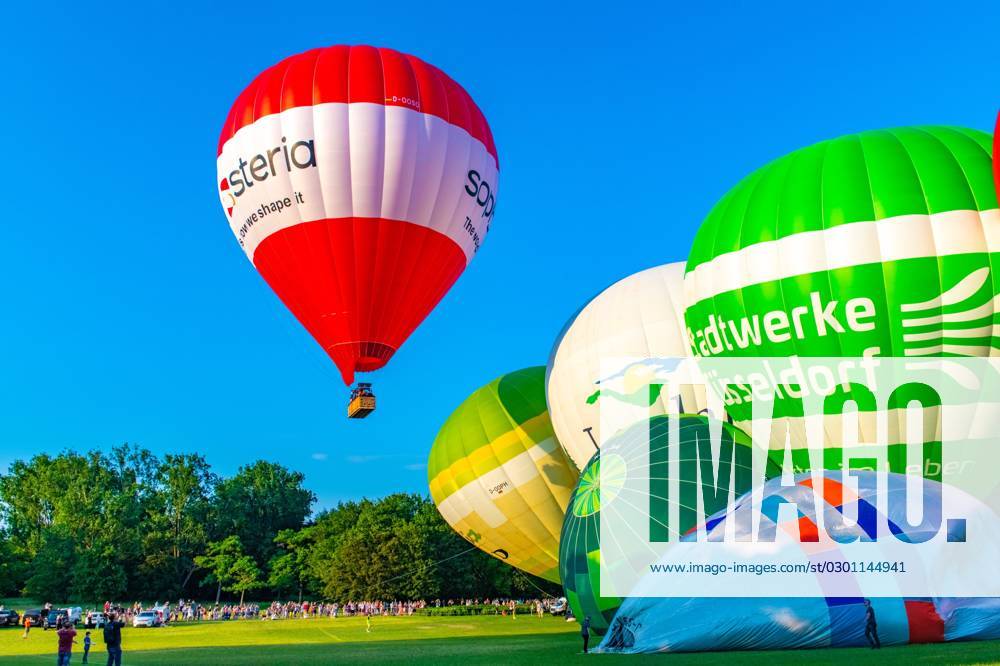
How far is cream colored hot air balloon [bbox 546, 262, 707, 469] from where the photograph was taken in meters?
17.4

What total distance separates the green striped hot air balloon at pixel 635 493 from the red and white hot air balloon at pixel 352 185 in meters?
6.11

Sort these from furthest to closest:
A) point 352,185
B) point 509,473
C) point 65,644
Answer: point 509,473 → point 352,185 → point 65,644

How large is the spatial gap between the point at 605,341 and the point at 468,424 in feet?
21.1

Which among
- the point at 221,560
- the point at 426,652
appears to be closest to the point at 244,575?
the point at 221,560

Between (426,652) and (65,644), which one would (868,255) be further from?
(65,644)

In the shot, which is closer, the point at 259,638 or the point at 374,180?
the point at 374,180

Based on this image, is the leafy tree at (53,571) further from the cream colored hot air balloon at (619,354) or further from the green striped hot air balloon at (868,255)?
the green striped hot air balloon at (868,255)

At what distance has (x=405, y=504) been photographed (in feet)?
176

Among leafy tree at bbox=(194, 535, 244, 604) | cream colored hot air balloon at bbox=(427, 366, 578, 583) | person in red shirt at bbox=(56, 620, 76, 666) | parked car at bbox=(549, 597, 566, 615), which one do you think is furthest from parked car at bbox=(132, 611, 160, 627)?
leafy tree at bbox=(194, 535, 244, 604)

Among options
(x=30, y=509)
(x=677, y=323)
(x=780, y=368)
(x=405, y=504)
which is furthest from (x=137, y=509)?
(x=780, y=368)

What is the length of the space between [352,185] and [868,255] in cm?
987

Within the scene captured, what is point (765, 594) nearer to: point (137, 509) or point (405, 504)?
point (405, 504)

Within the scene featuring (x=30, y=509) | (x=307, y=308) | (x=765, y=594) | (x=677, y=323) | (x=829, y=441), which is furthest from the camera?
(x=30, y=509)

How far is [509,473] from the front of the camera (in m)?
22.4
